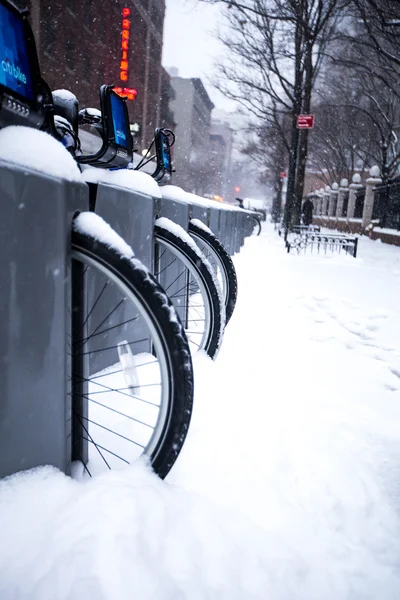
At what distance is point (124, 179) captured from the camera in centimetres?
275

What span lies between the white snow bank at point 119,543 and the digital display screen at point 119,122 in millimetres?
2134

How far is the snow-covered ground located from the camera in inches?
55.5

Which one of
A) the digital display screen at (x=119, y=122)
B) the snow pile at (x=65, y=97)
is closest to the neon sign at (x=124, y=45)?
the digital display screen at (x=119, y=122)

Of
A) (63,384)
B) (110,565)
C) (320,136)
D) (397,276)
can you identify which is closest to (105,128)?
(63,384)

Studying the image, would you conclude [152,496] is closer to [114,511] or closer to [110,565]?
[114,511]

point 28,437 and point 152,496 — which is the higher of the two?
point 28,437

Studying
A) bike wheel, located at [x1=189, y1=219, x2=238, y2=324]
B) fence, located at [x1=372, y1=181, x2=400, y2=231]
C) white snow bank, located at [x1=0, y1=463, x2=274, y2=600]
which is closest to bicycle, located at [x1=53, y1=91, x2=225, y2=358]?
bike wheel, located at [x1=189, y1=219, x2=238, y2=324]

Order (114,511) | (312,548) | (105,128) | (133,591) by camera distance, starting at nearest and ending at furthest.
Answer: (133,591) → (114,511) → (312,548) → (105,128)

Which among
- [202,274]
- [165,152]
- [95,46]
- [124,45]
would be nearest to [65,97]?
[202,274]

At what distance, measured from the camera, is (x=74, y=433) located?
71.8 inches

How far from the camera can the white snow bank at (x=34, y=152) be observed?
147 centimetres

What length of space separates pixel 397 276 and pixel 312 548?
8.78 m

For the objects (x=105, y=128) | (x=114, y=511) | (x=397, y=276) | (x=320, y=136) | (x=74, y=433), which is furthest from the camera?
(x=320, y=136)

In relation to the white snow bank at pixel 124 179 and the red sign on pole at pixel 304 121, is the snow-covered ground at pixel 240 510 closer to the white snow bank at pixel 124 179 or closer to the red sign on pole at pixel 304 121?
the white snow bank at pixel 124 179
